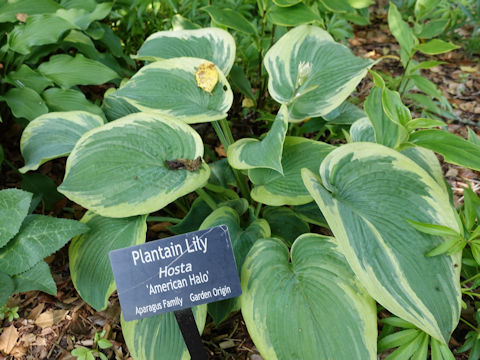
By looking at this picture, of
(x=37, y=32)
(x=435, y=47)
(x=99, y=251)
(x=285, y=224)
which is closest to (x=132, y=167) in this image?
(x=99, y=251)

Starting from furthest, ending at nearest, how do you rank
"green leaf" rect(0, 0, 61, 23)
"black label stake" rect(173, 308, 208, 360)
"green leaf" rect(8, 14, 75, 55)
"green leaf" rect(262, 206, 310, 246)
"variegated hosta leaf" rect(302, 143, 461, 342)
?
"green leaf" rect(0, 0, 61, 23)
"green leaf" rect(8, 14, 75, 55)
"green leaf" rect(262, 206, 310, 246)
"black label stake" rect(173, 308, 208, 360)
"variegated hosta leaf" rect(302, 143, 461, 342)

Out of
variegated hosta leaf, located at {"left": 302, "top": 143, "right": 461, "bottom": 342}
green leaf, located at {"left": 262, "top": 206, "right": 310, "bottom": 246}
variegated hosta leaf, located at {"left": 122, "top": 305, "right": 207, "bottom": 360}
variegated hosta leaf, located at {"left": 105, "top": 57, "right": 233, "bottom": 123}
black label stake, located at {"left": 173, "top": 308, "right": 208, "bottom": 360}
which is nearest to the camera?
variegated hosta leaf, located at {"left": 302, "top": 143, "right": 461, "bottom": 342}

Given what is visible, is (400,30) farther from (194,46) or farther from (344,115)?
(194,46)

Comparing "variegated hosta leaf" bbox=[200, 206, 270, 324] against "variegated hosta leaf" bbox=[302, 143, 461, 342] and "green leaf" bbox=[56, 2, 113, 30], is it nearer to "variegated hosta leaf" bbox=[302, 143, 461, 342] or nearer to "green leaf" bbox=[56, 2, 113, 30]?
"variegated hosta leaf" bbox=[302, 143, 461, 342]

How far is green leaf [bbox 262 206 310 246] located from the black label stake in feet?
1.69

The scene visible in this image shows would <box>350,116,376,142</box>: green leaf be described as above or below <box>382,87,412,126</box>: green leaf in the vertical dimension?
below

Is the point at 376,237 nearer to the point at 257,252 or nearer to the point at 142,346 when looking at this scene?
the point at 257,252

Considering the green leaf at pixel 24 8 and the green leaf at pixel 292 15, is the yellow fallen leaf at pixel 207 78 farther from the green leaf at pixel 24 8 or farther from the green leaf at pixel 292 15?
the green leaf at pixel 24 8

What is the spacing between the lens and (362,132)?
139 centimetres

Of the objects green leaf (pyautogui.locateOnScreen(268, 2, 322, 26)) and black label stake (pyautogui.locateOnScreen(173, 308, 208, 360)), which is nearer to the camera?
black label stake (pyautogui.locateOnScreen(173, 308, 208, 360))

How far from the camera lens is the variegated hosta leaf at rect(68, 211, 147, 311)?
46.7 inches

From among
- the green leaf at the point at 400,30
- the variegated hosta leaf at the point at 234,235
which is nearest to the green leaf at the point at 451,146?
the variegated hosta leaf at the point at 234,235

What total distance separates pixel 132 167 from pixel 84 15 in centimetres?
93

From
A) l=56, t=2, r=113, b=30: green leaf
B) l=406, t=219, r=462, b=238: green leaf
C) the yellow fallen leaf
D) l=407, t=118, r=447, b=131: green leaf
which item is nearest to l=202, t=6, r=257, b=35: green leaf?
the yellow fallen leaf
